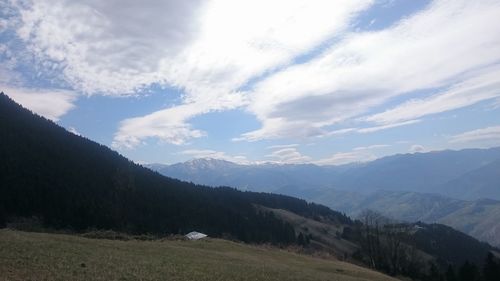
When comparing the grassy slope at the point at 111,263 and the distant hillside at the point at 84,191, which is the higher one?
the distant hillside at the point at 84,191

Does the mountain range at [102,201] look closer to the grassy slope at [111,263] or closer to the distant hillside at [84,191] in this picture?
the distant hillside at [84,191]

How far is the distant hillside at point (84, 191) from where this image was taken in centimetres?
12644

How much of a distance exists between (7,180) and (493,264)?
425 ft

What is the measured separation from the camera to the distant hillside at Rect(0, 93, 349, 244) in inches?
4978

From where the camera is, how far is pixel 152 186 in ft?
593

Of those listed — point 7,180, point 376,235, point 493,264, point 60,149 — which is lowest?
point 493,264

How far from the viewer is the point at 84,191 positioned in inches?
5630

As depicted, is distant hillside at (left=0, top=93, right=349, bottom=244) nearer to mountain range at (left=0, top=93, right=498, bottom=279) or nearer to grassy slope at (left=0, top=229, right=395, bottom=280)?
mountain range at (left=0, top=93, right=498, bottom=279)

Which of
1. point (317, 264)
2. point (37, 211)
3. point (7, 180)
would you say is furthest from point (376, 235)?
point (7, 180)

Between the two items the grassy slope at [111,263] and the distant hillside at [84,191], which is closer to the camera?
the grassy slope at [111,263]

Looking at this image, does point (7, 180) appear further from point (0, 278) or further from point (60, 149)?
point (0, 278)

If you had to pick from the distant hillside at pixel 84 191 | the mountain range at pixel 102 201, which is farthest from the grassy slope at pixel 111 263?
the distant hillside at pixel 84 191

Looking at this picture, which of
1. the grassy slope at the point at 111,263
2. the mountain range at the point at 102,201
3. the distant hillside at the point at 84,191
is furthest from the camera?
the distant hillside at the point at 84,191

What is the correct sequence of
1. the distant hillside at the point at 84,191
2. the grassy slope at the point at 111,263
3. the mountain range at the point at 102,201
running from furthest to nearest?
the distant hillside at the point at 84,191
the mountain range at the point at 102,201
the grassy slope at the point at 111,263
